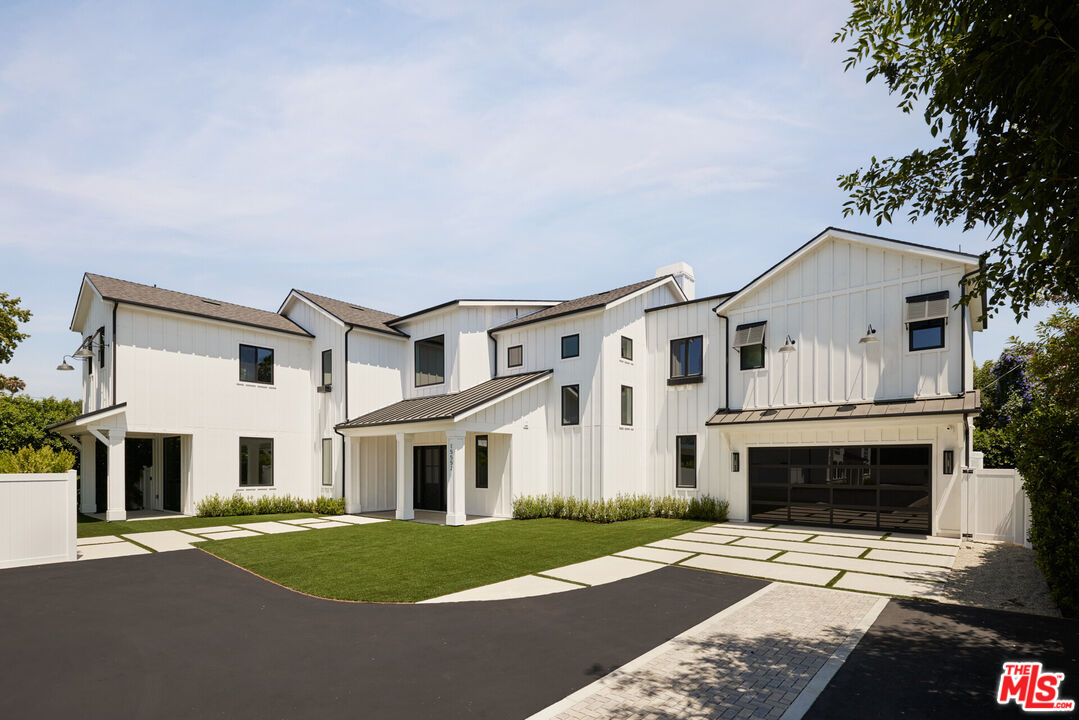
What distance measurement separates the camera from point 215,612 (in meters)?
7.19

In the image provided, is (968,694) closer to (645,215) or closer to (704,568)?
(704,568)

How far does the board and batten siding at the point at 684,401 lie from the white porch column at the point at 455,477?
235 inches

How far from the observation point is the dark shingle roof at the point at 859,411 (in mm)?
12367

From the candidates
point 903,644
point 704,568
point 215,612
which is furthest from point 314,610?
point 903,644

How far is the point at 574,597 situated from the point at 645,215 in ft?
28.2

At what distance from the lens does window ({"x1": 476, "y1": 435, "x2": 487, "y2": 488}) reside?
57.6ft

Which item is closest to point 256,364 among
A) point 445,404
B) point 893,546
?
point 445,404

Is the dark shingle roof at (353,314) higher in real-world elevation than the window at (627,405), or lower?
higher

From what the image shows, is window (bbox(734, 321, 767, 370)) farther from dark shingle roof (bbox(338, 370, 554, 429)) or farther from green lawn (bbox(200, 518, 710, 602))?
dark shingle roof (bbox(338, 370, 554, 429))

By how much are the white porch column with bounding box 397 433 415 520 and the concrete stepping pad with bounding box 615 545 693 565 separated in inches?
301

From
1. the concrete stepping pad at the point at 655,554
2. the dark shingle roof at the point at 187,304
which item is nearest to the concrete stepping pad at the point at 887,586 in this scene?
the concrete stepping pad at the point at 655,554

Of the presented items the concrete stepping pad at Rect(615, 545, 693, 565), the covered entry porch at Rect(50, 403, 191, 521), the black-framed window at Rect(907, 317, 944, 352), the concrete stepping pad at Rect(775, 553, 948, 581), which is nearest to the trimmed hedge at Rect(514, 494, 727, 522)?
the concrete stepping pad at Rect(615, 545, 693, 565)

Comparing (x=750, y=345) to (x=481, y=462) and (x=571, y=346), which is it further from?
(x=481, y=462)

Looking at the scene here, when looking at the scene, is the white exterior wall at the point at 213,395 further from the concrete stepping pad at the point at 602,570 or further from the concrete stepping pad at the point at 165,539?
the concrete stepping pad at the point at 602,570
